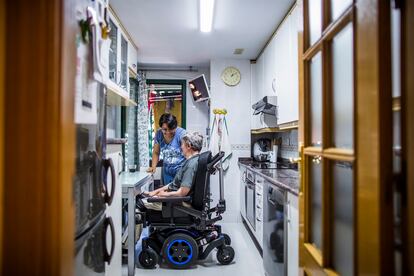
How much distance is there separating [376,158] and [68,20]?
0.84m

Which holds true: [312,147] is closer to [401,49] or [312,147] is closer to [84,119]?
[401,49]

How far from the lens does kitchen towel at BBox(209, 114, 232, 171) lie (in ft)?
14.1

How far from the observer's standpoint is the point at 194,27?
130 inches

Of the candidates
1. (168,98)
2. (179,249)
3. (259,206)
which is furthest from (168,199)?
(168,98)

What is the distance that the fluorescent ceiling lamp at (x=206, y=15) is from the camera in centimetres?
264

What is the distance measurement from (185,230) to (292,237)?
1.25 m

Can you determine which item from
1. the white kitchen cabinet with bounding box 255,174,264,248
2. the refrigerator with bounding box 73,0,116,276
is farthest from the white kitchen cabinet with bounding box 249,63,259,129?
the refrigerator with bounding box 73,0,116,276

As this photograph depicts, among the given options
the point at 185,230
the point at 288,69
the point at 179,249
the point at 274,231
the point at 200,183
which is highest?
the point at 288,69

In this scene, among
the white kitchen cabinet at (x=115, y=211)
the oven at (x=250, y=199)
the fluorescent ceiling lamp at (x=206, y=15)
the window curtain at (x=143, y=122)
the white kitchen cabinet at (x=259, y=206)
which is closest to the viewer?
the white kitchen cabinet at (x=115, y=211)

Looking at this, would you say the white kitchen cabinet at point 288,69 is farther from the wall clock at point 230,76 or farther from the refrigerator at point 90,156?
the refrigerator at point 90,156

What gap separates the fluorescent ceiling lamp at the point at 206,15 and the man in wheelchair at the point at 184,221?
1.32 metres

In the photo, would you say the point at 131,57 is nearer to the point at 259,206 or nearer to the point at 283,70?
the point at 283,70

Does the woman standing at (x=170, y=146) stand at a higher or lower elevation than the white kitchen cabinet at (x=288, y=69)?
lower

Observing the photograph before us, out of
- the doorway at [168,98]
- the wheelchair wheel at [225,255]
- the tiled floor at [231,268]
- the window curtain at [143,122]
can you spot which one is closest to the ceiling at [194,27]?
the window curtain at [143,122]
